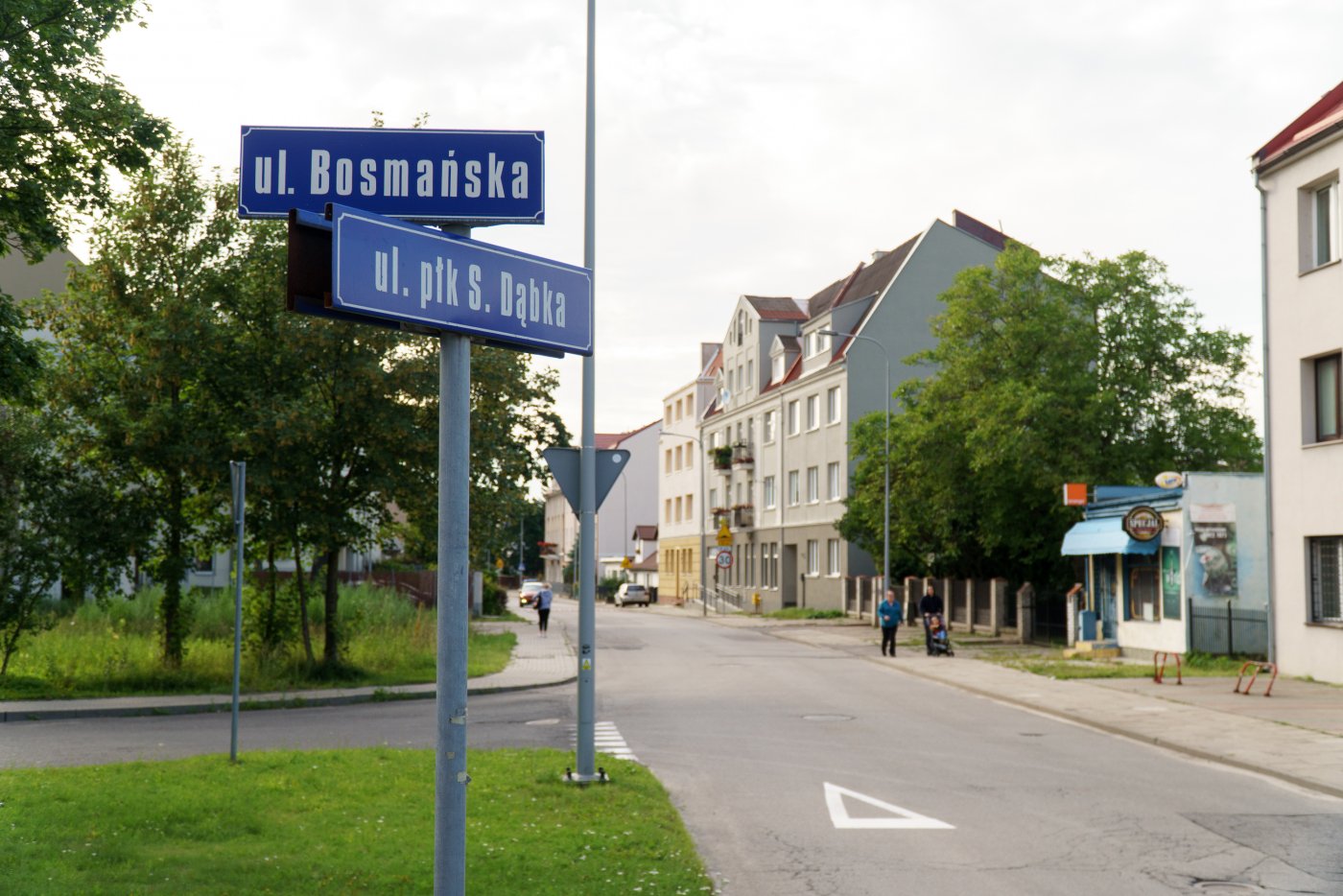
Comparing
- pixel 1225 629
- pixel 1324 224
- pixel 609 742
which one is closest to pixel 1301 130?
pixel 1324 224

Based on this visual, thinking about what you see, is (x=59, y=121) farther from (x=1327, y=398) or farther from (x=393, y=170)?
(x=1327, y=398)

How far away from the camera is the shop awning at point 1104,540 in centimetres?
2862

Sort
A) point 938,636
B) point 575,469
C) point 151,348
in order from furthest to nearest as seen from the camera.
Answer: point 938,636 → point 151,348 → point 575,469

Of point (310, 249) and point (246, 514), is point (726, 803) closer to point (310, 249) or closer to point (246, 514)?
point (310, 249)

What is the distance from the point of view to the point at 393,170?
4.80 m

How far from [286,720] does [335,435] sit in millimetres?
5397

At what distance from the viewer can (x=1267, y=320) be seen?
1005 inches

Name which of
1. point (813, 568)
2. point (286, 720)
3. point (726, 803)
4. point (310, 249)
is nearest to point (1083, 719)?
point (726, 803)

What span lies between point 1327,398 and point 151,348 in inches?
814

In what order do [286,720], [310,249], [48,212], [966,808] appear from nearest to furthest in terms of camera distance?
1. [310,249]
2. [966,808]
3. [48,212]
4. [286,720]

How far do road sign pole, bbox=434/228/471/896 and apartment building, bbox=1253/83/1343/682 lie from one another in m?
22.6

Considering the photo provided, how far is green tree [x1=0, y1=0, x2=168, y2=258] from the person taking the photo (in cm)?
1455

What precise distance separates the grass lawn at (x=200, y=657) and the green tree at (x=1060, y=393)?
14.5m

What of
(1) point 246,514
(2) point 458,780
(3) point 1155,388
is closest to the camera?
(2) point 458,780
